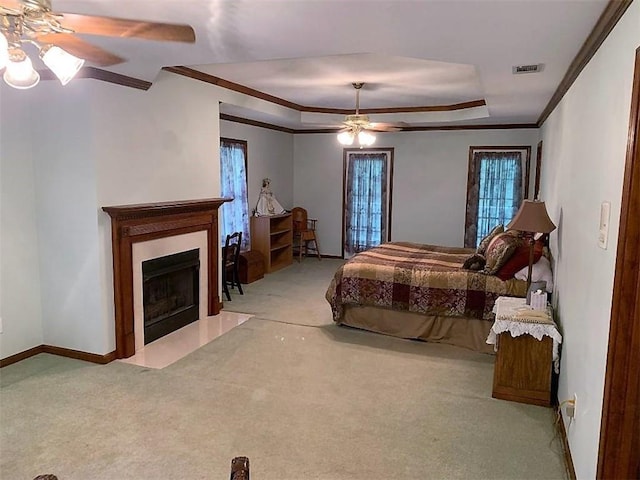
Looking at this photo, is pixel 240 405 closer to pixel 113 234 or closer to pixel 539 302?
pixel 113 234

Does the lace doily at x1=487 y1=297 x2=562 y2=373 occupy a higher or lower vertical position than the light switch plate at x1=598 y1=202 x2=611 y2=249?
lower

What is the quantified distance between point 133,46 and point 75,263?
183 centimetres

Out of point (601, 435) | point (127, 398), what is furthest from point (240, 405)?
point (601, 435)

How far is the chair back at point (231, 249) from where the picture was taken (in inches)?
240

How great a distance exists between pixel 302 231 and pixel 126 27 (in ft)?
21.4

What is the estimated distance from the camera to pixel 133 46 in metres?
2.98

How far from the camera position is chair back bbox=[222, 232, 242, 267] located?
6094mm

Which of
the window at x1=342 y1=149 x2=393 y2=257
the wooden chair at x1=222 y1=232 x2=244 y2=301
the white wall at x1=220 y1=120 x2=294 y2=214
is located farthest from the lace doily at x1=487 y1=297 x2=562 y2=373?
the window at x1=342 y1=149 x2=393 y2=257

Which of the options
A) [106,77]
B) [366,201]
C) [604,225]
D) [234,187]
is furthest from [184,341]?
[366,201]

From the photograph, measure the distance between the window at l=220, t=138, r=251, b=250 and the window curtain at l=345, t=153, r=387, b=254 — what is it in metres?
2.02

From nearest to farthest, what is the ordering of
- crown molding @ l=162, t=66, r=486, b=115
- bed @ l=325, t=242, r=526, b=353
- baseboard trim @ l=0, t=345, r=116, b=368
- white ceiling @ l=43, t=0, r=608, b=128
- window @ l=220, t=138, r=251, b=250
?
white ceiling @ l=43, t=0, r=608, b=128, baseboard trim @ l=0, t=345, r=116, b=368, bed @ l=325, t=242, r=526, b=353, crown molding @ l=162, t=66, r=486, b=115, window @ l=220, t=138, r=251, b=250

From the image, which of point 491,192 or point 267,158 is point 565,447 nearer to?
point 491,192

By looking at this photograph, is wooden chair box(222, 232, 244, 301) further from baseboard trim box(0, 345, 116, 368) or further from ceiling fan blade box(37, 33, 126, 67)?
ceiling fan blade box(37, 33, 126, 67)

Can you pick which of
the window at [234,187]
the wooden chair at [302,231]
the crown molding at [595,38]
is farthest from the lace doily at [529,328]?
the wooden chair at [302,231]
